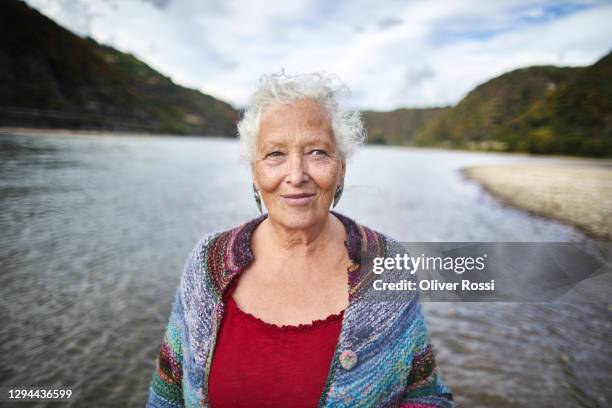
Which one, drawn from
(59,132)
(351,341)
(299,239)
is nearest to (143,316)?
(299,239)

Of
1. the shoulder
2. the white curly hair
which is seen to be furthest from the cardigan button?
the white curly hair

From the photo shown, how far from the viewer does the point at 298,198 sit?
1780 millimetres

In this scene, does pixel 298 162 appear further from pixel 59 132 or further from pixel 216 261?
pixel 59 132

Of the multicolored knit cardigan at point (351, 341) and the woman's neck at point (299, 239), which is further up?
the woman's neck at point (299, 239)

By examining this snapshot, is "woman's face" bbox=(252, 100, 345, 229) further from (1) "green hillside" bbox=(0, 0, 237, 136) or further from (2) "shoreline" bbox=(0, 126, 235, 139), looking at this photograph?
(1) "green hillside" bbox=(0, 0, 237, 136)

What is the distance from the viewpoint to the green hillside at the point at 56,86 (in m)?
52.8

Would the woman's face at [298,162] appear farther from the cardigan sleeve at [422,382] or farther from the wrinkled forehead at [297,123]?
the cardigan sleeve at [422,382]

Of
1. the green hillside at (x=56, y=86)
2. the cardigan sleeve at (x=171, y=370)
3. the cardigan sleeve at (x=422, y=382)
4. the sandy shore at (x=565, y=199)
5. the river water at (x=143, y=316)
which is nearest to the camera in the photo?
the cardigan sleeve at (x=422, y=382)

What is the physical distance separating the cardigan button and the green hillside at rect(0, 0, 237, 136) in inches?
2370

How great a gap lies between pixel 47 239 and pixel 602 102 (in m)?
112

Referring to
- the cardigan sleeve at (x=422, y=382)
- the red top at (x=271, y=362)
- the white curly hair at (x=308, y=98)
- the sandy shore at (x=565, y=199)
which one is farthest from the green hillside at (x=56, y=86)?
the cardigan sleeve at (x=422, y=382)

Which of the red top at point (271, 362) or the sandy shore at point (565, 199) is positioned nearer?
the red top at point (271, 362)

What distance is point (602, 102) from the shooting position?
8306 centimetres

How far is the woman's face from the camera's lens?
1740mm
